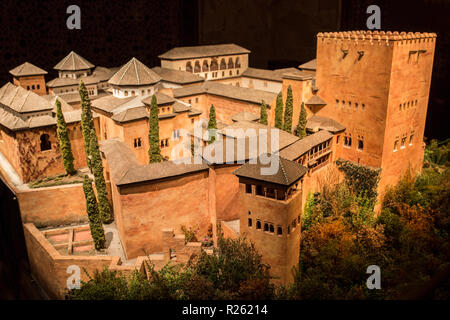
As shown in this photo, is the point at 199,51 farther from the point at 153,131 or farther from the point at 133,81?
the point at 153,131

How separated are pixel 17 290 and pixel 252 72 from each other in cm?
4155

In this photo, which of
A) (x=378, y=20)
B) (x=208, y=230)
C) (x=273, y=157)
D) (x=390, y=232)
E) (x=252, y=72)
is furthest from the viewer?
(x=252, y=72)

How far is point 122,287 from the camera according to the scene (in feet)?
55.1

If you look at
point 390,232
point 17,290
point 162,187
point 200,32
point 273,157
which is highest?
point 200,32

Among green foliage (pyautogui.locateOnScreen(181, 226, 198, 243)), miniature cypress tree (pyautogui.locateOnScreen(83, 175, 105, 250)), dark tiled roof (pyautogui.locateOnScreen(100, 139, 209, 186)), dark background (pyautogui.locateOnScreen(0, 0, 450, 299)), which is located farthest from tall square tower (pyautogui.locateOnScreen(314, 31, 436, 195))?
miniature cypress tree (pyautogui.locateOnScreen(83, 175, 105, 250))

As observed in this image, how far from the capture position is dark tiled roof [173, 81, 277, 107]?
1358 inches

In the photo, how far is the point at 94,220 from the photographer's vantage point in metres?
20.0

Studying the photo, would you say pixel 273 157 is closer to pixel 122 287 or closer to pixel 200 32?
pixel 122 287

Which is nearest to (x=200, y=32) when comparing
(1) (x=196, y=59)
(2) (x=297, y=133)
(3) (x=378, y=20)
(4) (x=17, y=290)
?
(1) (x=196, y=59)

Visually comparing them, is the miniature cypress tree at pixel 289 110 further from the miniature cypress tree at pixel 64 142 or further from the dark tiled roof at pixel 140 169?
the miniature cypress tree at pixel 64 142

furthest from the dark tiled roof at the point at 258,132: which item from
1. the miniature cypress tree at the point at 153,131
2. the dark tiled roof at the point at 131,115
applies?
the dark tiled roof at the point at 131,115

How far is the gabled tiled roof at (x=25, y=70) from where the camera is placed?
106 ft

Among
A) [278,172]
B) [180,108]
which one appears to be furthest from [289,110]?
[278,172]

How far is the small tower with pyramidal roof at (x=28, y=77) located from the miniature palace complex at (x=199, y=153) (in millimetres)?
102
